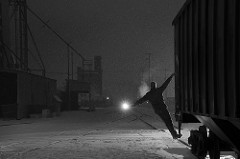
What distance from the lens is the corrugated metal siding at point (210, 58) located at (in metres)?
5.68

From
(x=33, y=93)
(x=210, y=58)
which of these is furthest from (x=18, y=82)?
(x=210, y=58)

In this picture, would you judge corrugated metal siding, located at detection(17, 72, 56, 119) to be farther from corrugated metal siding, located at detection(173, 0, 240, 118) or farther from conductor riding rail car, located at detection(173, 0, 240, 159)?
corrugated metal siding, located at detection(173, 0, 240, 118)

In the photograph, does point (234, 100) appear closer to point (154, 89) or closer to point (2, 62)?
point (154, 89)

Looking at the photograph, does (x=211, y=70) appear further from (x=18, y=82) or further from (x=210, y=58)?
(x=18, y=82)

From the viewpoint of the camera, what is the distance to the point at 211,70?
6734mm

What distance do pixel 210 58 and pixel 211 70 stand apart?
0.29 m

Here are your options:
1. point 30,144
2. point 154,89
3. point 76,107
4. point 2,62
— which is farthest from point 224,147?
point 76,107

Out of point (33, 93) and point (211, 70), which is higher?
point (211, 70)

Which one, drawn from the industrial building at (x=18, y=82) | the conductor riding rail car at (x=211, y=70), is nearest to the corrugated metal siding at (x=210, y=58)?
the conductor riding rail car at (x=211, y=70)

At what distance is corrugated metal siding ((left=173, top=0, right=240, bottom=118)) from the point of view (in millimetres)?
5680

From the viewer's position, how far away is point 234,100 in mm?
Answer: 5602

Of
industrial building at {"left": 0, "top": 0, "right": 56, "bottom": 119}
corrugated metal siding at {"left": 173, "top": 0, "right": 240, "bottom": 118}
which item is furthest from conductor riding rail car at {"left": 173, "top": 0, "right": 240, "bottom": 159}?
industrial building at {"left": 0, "top": 0, "right": 56, "bottom": 119}

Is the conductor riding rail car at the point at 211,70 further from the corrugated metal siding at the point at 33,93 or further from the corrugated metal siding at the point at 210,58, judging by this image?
the corrugated metal siding at the point at 33,93

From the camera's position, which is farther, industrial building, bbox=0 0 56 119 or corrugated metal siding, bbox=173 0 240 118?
industrial building, bbox=0 0 56 119
